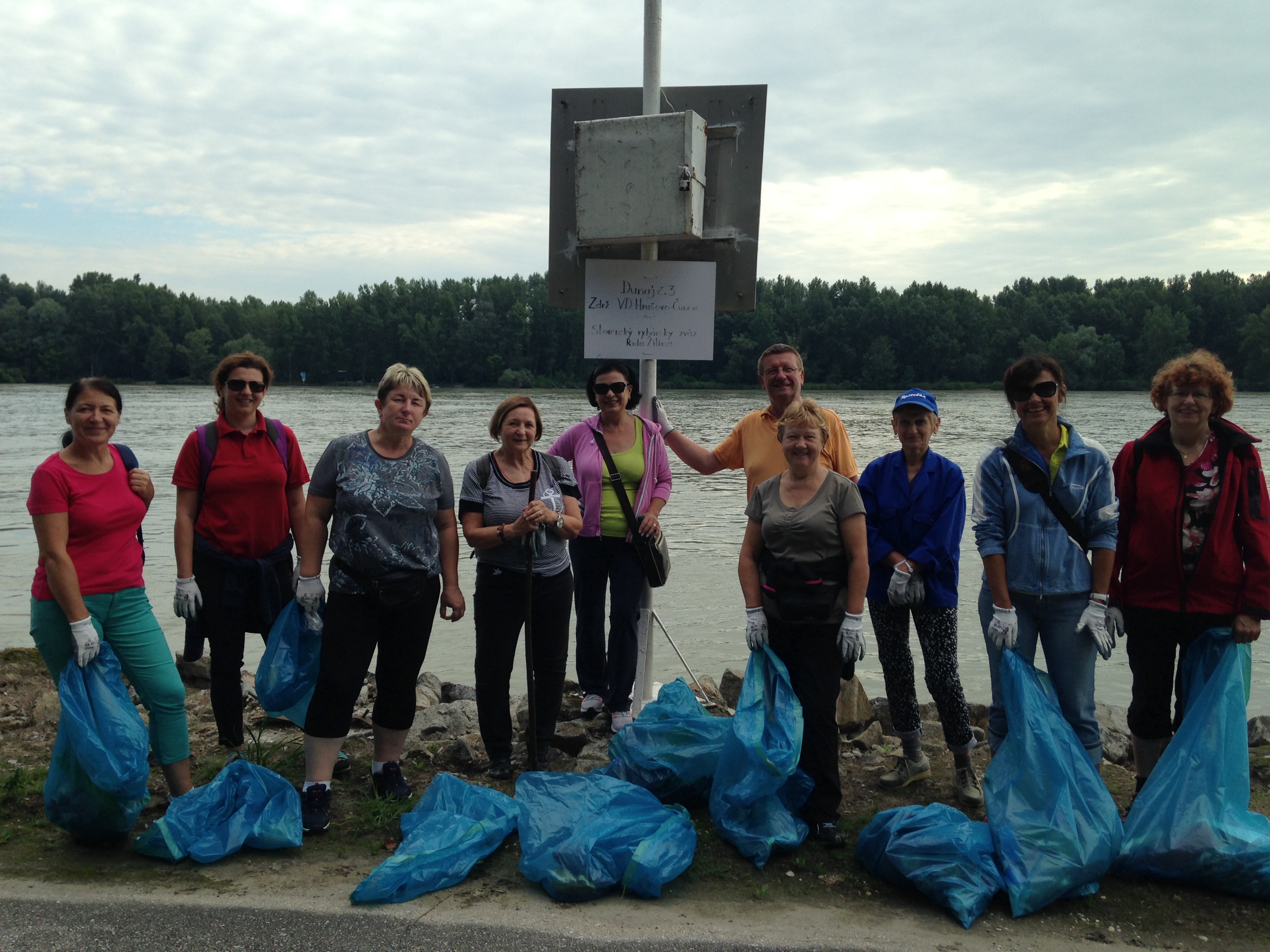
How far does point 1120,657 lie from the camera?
819cm

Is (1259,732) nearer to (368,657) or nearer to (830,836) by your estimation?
(830,836)

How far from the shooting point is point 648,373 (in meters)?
4.70

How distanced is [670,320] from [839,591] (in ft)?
5.39

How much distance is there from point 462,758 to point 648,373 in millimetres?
1971

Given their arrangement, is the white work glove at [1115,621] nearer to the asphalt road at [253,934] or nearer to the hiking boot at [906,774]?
the hiking boot at [906,774]

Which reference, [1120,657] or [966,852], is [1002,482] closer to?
[966,852]

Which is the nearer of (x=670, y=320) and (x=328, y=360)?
(x=670, y=320)

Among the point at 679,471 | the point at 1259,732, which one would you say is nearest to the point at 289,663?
the point at 1259,732

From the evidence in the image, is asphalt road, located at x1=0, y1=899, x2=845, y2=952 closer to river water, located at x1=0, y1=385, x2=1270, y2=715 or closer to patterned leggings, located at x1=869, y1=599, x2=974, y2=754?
patterned leggings, located at x1=869, y1=599, x2=974, y2=754

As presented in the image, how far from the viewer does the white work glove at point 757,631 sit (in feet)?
11.7

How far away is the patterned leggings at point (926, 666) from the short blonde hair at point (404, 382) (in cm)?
195

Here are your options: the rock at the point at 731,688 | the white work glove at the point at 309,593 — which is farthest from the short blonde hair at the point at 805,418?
the rock at the point at 731,688

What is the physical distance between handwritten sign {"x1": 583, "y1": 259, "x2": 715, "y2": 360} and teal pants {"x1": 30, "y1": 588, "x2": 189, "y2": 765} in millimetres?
2192

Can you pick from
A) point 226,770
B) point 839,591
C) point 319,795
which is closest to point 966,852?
point 839,591
